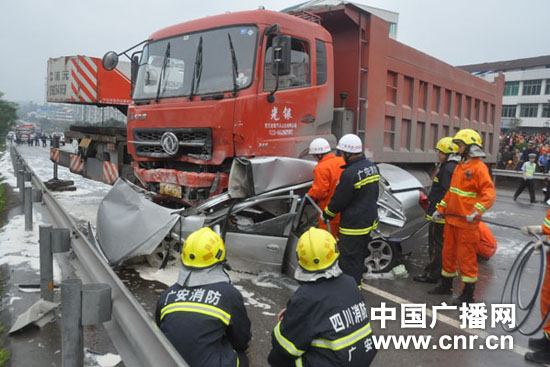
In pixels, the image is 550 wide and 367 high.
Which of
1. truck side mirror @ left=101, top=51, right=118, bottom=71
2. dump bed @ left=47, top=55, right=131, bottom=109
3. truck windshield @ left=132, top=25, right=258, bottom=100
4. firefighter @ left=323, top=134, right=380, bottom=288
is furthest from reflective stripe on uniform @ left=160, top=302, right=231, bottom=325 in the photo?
dump bed @ left=47, top=55, right=131, bottom=109

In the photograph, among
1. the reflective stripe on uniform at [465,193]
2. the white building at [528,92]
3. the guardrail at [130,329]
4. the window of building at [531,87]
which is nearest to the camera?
the guardrail at [130,329]

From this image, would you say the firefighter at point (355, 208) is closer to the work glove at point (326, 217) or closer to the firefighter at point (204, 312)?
the work glove at point (326, 217)

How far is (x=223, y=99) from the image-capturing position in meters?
5.23

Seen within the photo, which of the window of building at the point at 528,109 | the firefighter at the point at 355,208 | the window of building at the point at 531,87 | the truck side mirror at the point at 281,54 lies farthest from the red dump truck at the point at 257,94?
the window of building at the point at 528,109

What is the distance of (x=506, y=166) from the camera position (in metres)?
19.1

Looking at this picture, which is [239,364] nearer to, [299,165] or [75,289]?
[75,289]

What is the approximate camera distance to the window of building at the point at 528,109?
5358 centimetres

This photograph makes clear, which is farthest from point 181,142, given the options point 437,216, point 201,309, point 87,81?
point 87,81

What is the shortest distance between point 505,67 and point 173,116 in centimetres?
6233

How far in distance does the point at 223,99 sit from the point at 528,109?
5924 cm

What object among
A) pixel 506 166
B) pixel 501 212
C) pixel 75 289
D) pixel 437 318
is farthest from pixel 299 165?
pixel 506 166

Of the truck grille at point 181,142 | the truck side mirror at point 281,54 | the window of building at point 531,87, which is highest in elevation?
the window of building at point 531,87

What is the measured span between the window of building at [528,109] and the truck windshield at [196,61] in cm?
5809

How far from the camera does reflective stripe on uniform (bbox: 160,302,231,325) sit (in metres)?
2.29
